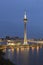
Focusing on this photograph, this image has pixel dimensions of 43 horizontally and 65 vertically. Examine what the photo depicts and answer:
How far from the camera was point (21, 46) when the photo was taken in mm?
29703

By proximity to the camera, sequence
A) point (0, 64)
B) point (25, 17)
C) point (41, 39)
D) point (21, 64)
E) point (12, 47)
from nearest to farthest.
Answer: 1. point (0, 64)
2. point (21, 64)
3. point (12, 47)
4. point (25, 17)
5. point (41, 39)

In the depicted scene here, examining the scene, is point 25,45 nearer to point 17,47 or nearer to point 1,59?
point 17,47

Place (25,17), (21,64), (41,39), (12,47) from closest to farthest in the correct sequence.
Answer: (21,64) → (12,47) → (25,17) → (41,39)

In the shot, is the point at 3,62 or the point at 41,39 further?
the point at 41,39

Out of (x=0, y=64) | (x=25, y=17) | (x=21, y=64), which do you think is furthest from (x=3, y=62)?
(x=25, y=17)

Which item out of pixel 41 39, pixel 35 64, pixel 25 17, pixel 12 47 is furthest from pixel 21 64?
pixel 41 39

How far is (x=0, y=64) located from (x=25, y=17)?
26.2m

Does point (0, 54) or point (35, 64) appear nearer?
point (0, 54)

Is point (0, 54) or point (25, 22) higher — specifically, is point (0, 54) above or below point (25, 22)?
below

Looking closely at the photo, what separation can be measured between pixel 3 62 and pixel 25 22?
81.3 ft

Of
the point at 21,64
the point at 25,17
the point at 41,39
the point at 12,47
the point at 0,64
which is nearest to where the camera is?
the point at 0,64

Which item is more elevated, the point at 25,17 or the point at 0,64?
the point at 25,17

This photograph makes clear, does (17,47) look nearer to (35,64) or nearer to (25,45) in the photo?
(25,45)

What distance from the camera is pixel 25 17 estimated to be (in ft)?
103
